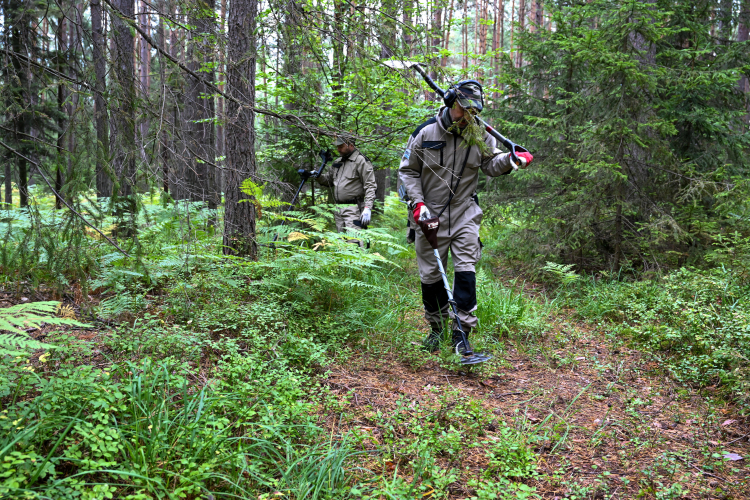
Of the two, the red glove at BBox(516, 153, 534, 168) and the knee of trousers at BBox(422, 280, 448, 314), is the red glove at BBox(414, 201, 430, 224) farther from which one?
the red glove at BBox(516, 153, 534, 168)

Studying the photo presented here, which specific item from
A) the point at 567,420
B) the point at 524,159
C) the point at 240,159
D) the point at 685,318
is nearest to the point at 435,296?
the point at 524,159

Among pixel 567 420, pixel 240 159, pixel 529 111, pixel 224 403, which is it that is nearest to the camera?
pixel 224 403

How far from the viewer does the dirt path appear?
8.66ft

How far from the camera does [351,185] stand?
25.0 ft

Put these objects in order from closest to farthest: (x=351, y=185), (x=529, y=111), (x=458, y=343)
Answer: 1. (x=458, y=343)
2. (x=351, y=185)
3. (x=529, y=111)

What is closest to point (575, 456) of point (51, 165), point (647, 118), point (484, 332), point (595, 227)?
point (484, 332)

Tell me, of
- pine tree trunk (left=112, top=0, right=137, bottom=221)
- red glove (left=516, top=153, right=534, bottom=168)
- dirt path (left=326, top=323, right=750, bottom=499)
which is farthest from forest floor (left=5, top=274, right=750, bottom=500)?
red glove (left=516, top=153, right=534, bottom=168)

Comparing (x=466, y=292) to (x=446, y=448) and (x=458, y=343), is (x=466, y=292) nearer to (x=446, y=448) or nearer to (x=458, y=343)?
(x=458, y=343)

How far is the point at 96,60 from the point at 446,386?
365 centimetres

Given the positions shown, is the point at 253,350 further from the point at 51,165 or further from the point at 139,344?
the point at 51,165

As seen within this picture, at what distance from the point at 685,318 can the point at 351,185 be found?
→ 5.04m

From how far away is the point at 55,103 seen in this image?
346 cm

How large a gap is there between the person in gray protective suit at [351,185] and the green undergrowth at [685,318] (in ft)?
10.4

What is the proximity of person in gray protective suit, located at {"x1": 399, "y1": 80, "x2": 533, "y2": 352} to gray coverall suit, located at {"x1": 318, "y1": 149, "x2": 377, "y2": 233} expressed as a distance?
2.75 meters
